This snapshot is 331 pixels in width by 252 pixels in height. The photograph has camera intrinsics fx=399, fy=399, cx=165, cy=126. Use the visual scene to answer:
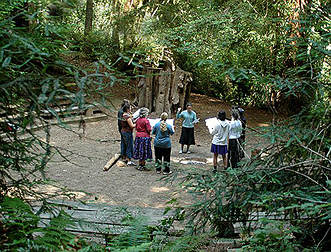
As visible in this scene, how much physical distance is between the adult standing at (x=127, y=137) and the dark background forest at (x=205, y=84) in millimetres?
1127

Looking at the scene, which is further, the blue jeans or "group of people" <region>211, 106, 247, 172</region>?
the blue jeans

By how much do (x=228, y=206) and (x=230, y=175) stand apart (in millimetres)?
289

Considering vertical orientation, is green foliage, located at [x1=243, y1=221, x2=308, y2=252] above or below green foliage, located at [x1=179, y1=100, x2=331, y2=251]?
below

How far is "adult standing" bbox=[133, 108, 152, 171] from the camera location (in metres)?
10.2

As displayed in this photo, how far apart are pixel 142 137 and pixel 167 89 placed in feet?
18.3

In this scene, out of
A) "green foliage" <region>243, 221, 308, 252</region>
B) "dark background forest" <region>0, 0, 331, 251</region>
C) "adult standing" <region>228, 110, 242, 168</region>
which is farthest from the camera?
"adult standing" <region>228, 110, 242, 168</region>

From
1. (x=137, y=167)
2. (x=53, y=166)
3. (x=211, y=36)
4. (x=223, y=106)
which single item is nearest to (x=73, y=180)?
(x=53, y=166)

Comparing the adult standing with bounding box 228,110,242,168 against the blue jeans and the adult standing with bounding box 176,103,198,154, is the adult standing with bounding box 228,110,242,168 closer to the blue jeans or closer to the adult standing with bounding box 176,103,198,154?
the adult standing with bounding box 176,103,198,154

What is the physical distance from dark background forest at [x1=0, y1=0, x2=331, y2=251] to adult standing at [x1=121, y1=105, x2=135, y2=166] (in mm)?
1127

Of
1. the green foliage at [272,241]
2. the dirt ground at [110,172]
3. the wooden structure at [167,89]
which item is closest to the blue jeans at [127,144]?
the dirt ground at [110,172]

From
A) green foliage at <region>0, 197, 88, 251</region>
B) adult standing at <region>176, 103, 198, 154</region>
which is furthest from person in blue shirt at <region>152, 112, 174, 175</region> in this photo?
green foliage at <region>0, 197, 88, 251</region>

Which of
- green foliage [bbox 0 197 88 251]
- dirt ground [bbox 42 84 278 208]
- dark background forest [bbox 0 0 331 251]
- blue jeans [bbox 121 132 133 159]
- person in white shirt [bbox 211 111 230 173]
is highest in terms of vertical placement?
dark background forest [bbox 0 0 331 251]

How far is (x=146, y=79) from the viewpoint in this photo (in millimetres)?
15914

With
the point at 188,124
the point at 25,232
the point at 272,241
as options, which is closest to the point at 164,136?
the point at 188,124
